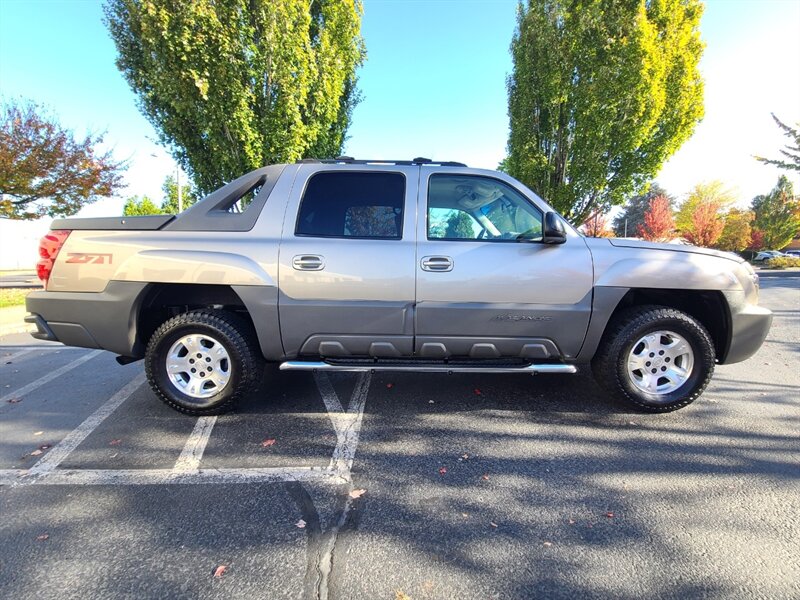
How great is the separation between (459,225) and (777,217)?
5785 cm

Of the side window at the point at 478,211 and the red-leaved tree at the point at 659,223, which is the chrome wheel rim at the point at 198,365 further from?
the red-leaved tree at the point at 659,223

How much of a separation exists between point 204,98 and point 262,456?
9.34 m

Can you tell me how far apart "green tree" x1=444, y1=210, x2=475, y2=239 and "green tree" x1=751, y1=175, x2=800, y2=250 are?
184 feet

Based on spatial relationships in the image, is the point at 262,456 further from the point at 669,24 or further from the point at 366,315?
the point at 669,24

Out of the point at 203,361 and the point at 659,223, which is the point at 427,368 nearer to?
the point at 203,361

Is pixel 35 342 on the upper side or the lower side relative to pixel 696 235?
lower

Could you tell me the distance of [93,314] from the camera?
121 inches

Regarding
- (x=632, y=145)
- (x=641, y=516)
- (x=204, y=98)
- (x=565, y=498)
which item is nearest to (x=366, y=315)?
(x=565, y=498)

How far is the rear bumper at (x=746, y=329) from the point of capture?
3.17 meters

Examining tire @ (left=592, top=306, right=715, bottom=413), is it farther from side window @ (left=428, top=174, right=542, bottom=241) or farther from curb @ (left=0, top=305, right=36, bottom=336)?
curb @ (left=0, top=305, right=36, bottom=336)

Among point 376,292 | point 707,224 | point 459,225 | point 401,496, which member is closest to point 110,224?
point 376,292

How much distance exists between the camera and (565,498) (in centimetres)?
222

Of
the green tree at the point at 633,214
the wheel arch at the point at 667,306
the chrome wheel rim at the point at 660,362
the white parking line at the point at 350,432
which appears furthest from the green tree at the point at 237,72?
the green tree at the point at 633,214

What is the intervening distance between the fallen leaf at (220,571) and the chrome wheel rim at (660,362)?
3.06 metres
